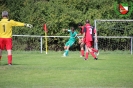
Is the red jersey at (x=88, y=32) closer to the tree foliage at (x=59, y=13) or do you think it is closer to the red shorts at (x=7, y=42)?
the red shorts at (x=7, y=42)

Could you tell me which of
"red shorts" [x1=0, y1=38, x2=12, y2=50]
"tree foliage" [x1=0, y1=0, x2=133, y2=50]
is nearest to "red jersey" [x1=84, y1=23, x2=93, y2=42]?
"red shorts" [x1=0, y1=38, x2=12, y2=50]

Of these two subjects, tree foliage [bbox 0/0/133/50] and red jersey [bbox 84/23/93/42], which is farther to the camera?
tree foliage [bbox 0/0/133/50]

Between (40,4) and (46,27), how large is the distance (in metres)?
3.33

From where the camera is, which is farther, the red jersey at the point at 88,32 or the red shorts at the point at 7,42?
the red jersey at the point at 88,32

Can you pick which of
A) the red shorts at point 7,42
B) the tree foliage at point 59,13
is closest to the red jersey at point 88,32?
the red shorts at point 7,42

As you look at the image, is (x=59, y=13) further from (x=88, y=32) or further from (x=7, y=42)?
(x=7, y=42)

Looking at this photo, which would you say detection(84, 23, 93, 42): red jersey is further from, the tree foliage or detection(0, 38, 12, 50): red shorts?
the tree foliage

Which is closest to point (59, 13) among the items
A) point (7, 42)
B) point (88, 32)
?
point (88, 32)

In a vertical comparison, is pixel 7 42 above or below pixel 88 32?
below

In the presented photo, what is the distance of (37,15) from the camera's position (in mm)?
38438

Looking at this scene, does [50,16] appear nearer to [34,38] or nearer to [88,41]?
[34,38]

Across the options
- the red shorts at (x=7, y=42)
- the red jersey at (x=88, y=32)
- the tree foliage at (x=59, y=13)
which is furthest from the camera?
the tree foliage at (x=59, y=13)

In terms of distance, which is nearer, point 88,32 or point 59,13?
point 88,32

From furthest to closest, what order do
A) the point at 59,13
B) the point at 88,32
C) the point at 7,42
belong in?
the point at 59,13
the point at 88,32
the point at 7,42
